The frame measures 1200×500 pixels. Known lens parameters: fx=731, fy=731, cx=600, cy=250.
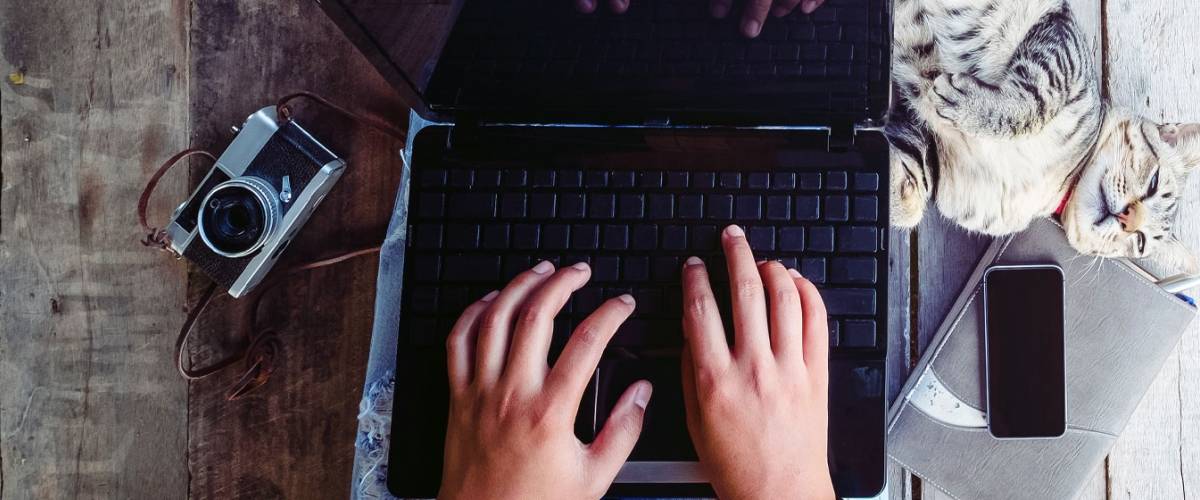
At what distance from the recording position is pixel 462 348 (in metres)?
0.64

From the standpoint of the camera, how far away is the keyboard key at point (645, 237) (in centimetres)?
67

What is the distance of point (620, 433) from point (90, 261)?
643 millimetres

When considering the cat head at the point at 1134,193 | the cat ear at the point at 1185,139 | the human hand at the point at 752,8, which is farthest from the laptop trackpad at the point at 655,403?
the cat ear at the point at 1185,139

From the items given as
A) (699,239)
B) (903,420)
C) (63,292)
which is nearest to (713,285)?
(699,239)

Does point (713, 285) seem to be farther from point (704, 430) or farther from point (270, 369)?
point (270, 369)

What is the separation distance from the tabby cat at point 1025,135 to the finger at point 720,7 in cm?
28

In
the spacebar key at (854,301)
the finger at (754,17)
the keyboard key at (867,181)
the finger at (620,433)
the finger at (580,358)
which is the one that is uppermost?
the finger at (754,17)

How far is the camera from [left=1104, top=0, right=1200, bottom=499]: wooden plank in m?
0.83

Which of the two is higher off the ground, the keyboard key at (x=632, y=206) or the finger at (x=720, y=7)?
the finger at (x=720, y=7)

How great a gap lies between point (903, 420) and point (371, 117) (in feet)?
2.21

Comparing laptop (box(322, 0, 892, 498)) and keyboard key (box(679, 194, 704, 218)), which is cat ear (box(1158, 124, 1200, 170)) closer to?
laptop (box(322, 0, 892, 498))

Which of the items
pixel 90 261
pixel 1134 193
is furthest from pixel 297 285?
pixel 1134 193

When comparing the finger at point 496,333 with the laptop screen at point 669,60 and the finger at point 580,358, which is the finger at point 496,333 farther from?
the laptop screen at point 669,60

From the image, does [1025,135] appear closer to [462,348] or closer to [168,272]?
[462,348]
